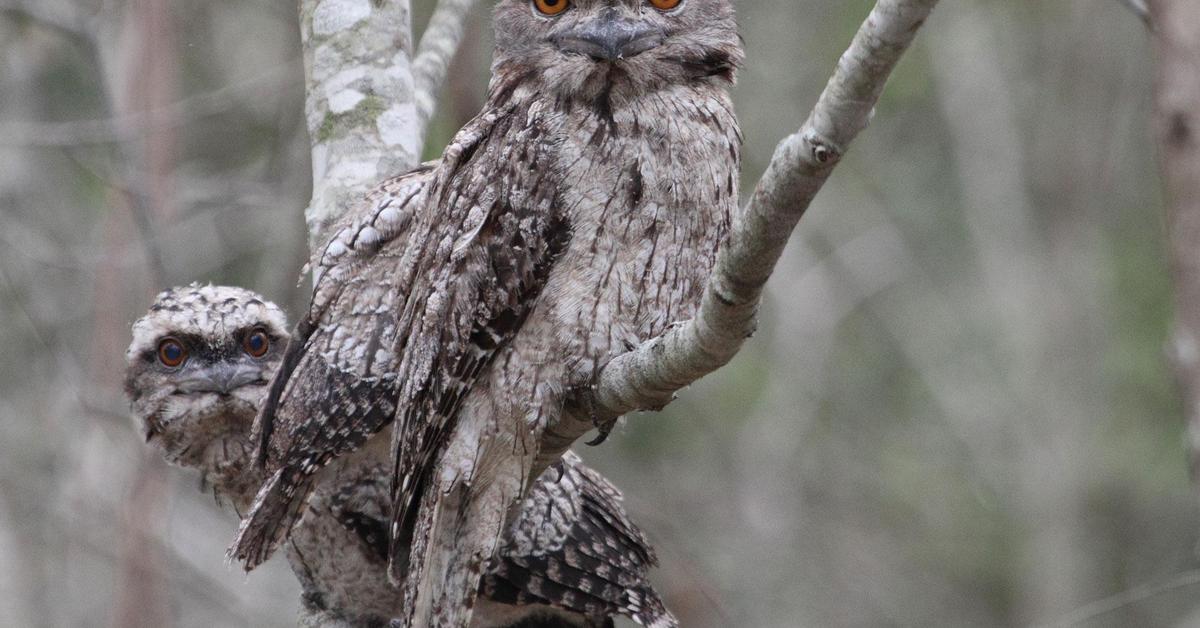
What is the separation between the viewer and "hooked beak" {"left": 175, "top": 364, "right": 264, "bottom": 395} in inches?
178

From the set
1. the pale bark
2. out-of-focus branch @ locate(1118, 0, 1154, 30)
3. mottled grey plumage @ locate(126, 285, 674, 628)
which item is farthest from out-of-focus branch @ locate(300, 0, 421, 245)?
out-of-focus branch @ locate(1118, 0, 1154, 30)

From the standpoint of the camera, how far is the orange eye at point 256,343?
4672 millimetres

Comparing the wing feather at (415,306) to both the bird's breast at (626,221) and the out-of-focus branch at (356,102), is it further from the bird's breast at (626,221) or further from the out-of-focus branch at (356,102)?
the out-of-focus branch at (356,102)

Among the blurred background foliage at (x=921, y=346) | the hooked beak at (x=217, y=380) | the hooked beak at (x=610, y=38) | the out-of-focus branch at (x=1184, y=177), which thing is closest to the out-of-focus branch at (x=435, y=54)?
the hooked beak at (x=217, y=380)

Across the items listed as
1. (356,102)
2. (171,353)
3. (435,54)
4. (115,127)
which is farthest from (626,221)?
(115,127)

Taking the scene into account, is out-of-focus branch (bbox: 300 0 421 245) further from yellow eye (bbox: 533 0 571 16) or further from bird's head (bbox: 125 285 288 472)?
yellow eye (bbox: 533 0 571 16)

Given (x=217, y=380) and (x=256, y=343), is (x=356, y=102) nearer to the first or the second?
(x=256, y=343)

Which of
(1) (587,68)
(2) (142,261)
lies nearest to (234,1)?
(2) (142,261)

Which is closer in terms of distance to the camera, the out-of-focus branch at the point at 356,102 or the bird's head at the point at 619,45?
the bird's head at the point at 619,45

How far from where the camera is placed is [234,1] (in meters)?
10.5

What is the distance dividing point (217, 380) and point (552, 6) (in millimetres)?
1812

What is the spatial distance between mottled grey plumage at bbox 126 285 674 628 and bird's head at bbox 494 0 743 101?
150 centimetres

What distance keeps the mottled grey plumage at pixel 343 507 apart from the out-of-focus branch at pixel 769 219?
1.28 m

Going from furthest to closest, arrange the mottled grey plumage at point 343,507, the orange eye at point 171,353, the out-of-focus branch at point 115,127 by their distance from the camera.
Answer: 1. the out-of-focus branch at point 115,127
2. the orange eye at point 171,353
3. the mottled grey plumage at point 343,507
